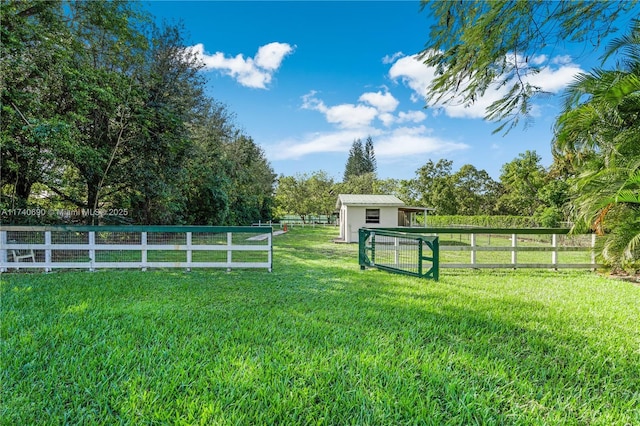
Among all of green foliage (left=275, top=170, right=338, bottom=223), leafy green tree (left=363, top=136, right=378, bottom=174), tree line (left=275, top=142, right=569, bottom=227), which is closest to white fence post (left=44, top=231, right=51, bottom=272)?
tree line (left=275, top=142, right=569, bottom=227)

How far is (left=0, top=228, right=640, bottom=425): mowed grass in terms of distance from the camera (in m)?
1.92

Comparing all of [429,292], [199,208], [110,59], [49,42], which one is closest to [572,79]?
[429,292]

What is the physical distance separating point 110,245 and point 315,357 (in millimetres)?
5763

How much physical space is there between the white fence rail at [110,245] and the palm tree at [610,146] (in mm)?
6338

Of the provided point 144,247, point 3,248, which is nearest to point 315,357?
point 144,247

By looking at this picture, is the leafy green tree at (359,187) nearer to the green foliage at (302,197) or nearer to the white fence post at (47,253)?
the green foliage at (302,197)

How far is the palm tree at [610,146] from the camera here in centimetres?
508

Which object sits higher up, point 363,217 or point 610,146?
point 610,146

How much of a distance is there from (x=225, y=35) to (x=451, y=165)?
30.0 m

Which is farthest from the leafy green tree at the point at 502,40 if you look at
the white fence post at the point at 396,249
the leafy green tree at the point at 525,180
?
the leafy green tree at the point at 525,180

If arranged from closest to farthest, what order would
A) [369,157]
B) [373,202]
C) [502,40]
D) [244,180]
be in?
1. [502,40]
2. [373,202]
3. [244,180]
4. [369,157]

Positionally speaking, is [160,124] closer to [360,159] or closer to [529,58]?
[529,58]

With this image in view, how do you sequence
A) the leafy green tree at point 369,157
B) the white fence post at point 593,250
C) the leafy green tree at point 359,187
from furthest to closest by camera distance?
the leafy green tree at point 369,157 < the leafy green tree at point 359,187 < the white fence post at point 593,250

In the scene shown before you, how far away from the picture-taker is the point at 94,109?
940cm
